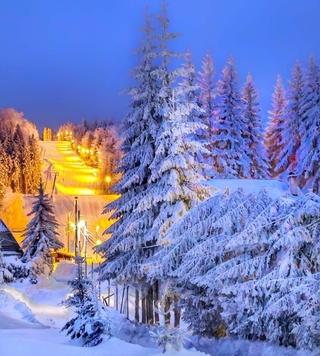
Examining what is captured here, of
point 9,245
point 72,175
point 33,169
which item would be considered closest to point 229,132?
point 9,245

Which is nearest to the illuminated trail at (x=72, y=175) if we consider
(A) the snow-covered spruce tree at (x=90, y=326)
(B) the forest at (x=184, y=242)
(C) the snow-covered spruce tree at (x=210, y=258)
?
(B) the forest at (x=184, y=242)

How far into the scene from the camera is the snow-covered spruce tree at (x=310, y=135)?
38.6m

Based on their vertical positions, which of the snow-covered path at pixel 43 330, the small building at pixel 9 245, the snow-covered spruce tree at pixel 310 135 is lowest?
the snow-covered path at pixel 43 330

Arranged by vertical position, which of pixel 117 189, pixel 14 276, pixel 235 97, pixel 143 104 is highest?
pixel 235 97

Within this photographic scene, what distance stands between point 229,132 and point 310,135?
6.93 meters

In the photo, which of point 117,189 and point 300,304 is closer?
point 300,304

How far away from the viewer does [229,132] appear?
44094mm

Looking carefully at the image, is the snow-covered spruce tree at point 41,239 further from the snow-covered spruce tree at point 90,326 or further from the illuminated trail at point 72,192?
the snow-covered spruce tree at point 90,326

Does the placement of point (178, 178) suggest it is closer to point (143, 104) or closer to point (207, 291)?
point (143, 104)

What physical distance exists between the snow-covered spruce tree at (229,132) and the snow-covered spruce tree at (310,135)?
15.9ft

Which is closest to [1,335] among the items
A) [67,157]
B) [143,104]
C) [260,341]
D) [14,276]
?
[260,341]

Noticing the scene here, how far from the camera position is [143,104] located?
19844 millimetres

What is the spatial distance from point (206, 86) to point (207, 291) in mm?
35499

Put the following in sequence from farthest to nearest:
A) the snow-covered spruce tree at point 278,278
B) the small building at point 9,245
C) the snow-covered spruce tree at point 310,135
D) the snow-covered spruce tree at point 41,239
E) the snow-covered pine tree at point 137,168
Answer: the snow-covered spruce tree at point 310,135, the small building at point 9,245, the snow-covered spruce tree at point 41,239, the snow-covered pine tree at point 137,168, the snow-covered spruce tree at point 278,278
